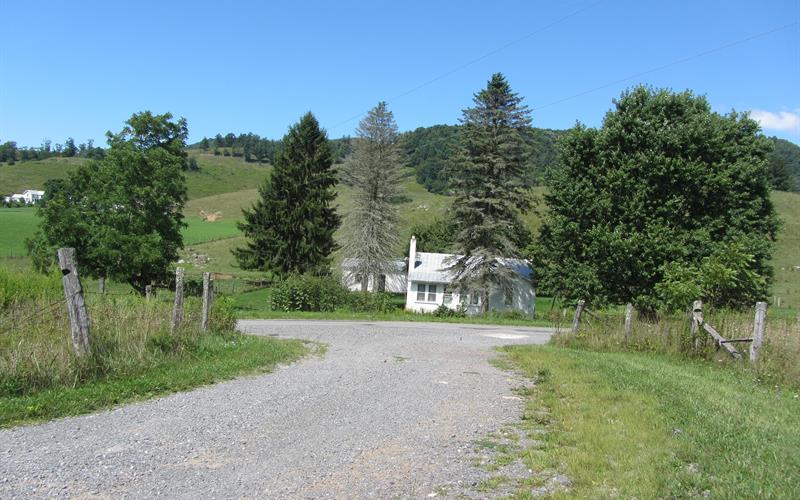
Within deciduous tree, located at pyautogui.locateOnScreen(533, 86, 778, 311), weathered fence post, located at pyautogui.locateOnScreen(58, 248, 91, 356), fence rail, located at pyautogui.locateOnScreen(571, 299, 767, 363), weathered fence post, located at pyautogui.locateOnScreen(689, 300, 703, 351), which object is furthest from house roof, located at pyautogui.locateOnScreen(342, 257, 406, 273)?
weathered fence post, located at pyautogui.locateOnScreen(58, 248, 91, 356)

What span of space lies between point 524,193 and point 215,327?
30193mm

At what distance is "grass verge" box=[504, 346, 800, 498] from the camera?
500 cm

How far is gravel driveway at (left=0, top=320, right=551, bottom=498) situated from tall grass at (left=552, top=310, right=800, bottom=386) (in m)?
5.77

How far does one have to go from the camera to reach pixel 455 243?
42.5 meters

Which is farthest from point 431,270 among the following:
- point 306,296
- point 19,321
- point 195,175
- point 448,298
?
point 195,175


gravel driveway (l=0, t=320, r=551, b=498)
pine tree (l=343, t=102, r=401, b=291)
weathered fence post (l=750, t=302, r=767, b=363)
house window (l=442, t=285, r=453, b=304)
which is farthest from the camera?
house window (l=442, t=285, r=453, b=304)

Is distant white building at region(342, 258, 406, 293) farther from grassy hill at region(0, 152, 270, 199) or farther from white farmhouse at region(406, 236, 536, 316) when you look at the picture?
grassy hill at region(0, 152, 270, 199)

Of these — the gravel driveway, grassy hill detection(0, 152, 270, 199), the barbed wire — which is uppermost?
grassy hill detection(0, 152, 270, 199)

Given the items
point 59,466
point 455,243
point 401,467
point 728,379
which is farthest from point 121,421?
point 455,243

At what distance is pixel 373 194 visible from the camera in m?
46.4

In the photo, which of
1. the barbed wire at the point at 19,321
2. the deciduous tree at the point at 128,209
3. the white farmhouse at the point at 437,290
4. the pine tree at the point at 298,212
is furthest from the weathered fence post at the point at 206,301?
the white farmhouse at the point at 437,290

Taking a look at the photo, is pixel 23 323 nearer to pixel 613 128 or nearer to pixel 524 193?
pixel 613 128

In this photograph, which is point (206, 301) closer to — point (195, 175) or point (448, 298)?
point (448, 298)

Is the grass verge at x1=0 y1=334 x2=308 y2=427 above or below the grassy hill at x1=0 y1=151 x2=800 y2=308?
below
